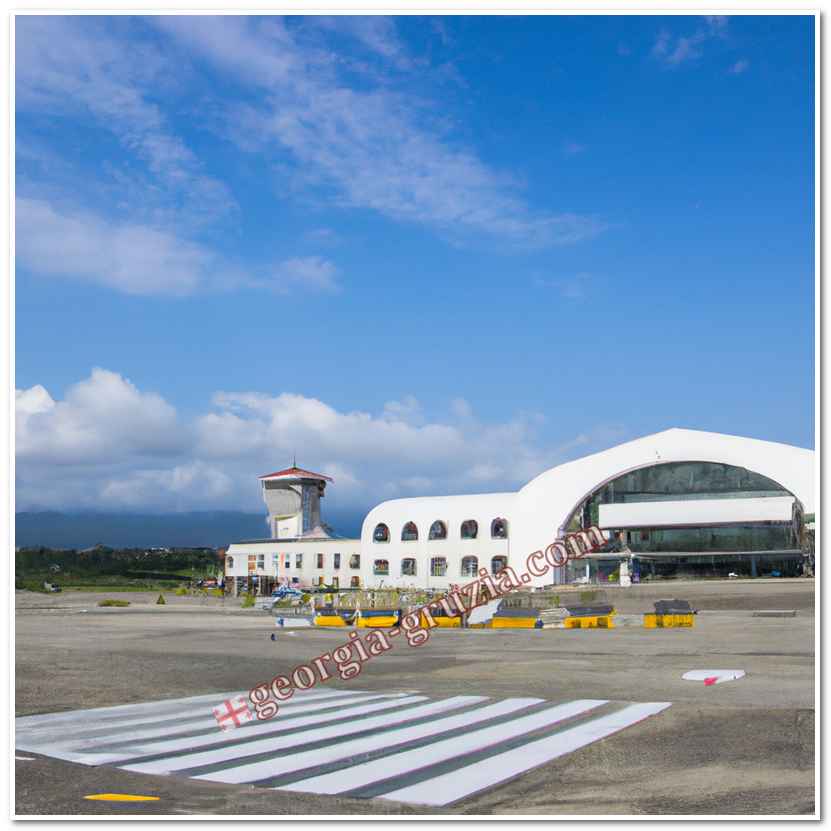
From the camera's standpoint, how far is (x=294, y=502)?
8919cm

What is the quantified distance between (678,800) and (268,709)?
Result: 7.76m

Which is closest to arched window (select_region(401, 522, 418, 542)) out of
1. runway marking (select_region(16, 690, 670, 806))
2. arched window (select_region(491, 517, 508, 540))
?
arched window (select_region(491, 517, 508, 540))

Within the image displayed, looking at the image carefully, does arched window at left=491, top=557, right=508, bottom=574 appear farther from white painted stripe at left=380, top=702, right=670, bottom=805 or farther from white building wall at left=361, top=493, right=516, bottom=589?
white painted stripe at left=380, top=702, right=670, bottom=805

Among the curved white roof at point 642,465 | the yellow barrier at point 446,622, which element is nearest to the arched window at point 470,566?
the curved white roof at point 642,465

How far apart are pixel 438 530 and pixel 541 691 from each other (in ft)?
186

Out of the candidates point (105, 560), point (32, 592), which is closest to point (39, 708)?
point (32, 592)

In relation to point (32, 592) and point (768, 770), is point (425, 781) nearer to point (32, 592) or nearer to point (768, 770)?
point (768, 770)

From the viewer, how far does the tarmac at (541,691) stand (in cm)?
875

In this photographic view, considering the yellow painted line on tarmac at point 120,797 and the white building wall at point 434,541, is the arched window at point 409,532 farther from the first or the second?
the yellow painted line on tarmac at point 120,797

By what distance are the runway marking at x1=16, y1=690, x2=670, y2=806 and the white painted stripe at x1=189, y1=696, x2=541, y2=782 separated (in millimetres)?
14

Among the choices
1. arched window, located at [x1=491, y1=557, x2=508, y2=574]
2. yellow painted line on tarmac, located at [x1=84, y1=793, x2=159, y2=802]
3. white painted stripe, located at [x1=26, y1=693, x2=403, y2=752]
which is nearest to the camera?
yellow painted line on tarmac, located at [x1=84, y1=793, x2=159, y2=802]

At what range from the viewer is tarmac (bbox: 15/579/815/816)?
875 centimetres

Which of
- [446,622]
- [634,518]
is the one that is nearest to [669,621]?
[446,622]

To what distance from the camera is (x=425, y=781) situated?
30.8 feet
